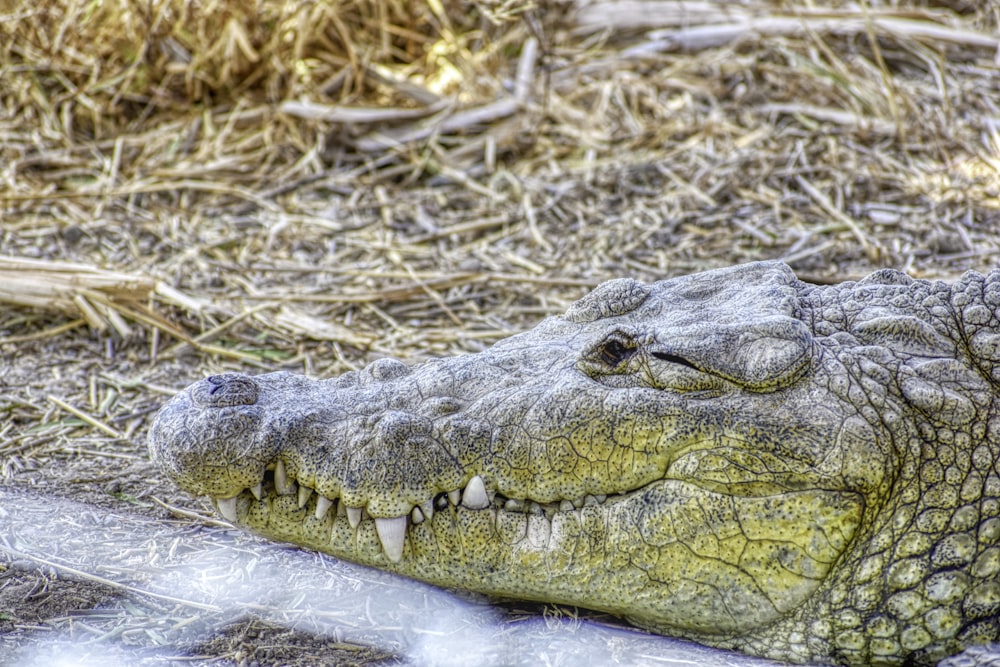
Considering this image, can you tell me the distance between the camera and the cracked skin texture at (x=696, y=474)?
7.40 ft

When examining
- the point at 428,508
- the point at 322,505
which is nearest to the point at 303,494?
the point at 322,505

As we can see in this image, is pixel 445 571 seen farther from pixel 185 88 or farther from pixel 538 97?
pixel 185 88

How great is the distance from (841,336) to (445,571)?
1.12 metres

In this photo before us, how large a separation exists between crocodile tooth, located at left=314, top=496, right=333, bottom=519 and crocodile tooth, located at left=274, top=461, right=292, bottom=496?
0.04m

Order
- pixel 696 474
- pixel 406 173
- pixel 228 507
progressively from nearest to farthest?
pixel 696 474 < pixel 228 507 < pixel 406 173

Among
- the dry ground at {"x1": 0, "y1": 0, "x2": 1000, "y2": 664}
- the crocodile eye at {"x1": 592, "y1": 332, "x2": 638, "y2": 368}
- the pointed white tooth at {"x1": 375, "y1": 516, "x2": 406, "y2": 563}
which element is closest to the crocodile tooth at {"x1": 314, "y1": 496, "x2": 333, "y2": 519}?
the pointed white tooth at {"x1": 375, "y1": 516, "x2": 406, "y2": 563}

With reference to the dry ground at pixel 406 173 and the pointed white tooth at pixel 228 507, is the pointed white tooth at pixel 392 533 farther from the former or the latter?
the dry ground at pixel 406 173

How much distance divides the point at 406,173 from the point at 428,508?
3.89 metres

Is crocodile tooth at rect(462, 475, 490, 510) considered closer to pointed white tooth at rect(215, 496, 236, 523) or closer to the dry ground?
pointed white tooth at rect(215, 496, 236, 523)

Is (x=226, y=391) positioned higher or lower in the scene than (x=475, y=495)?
higher

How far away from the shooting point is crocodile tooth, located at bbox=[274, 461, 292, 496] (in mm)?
2377

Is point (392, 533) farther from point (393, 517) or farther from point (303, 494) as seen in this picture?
point (303, 494)

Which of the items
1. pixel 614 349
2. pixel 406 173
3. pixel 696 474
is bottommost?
pixel 406 173

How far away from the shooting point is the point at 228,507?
95.3 inches
